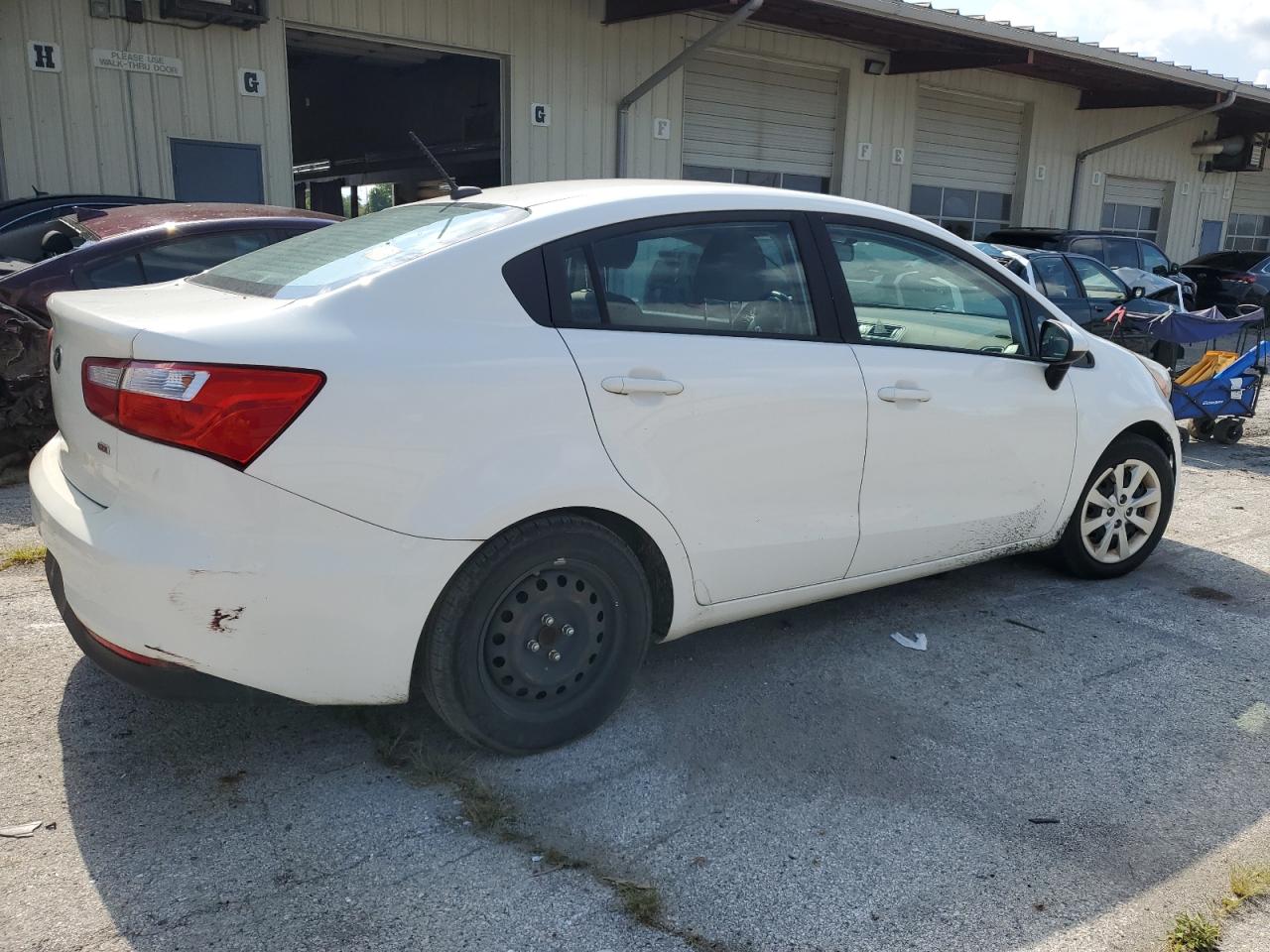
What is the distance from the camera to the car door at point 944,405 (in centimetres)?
364

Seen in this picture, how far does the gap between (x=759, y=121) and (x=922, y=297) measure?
40.1 ft

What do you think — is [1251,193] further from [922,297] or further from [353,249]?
[353,249]

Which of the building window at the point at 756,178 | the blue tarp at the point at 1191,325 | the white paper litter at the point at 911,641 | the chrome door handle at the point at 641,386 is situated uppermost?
the building window at the point at 756,178

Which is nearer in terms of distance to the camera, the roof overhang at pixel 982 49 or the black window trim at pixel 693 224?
the black window trim at pixel 693 224

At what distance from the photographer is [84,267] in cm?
600

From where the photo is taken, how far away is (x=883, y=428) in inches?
141

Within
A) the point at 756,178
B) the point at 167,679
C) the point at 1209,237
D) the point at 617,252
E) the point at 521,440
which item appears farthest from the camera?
the point at 1209,237

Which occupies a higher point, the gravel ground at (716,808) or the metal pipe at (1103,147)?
the metal pipe at (1103,147)

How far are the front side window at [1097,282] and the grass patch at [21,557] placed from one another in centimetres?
1003

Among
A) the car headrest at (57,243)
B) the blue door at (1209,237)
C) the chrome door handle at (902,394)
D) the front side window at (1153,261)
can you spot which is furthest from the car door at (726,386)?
the blue door at (1209,237)

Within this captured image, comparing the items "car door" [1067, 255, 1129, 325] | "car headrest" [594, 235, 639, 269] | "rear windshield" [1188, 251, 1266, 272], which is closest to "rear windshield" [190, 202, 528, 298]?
"car headrest" [594, 235, 639, 269]

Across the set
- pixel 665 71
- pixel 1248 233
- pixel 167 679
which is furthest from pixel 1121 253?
pixel 1248 233

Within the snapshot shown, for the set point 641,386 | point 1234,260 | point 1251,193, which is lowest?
point 641,386

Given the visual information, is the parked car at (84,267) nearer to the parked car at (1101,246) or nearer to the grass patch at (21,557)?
the grass patch at (21,557)
